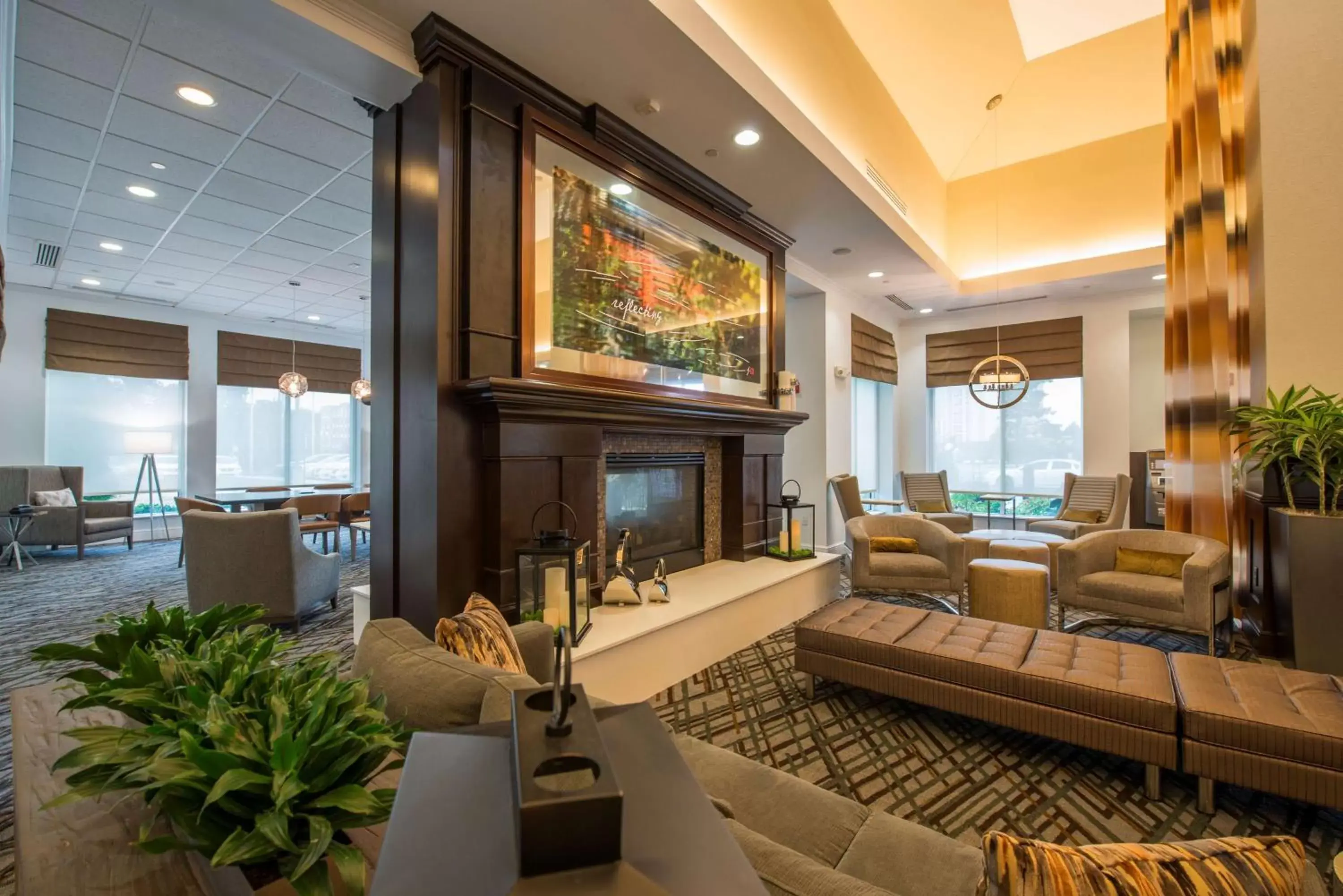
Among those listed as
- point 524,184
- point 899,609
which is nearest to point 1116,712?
point 899,609

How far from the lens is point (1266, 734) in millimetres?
1752

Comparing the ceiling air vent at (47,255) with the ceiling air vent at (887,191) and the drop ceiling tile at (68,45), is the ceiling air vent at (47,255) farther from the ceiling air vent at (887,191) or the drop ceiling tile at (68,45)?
the ceiling air vent at (887,191)

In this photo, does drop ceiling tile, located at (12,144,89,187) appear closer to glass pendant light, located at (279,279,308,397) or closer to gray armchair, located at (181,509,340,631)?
gray armchair, located at (181,509,340,631)

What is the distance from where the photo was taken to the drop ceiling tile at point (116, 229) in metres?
4.64

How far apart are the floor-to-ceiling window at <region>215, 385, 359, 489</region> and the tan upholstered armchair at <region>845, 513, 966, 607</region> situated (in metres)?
8.52

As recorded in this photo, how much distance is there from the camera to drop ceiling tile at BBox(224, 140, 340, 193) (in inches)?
146

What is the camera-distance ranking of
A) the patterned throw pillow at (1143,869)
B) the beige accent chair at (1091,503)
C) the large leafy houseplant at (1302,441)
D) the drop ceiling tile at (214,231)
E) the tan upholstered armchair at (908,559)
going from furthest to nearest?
1. the beige accent chair at (1091,503)
2. the drop ceiling tile at (214,231)
3. the tan upholstered armchair at (908,559)
4. the large leafy houseplant at (1302,441)
5. the patterned throw pillow at (1143,869)

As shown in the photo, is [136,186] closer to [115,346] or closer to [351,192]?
[351,192]

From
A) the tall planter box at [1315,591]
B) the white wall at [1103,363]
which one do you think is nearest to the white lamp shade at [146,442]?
the tall planter box at [1315,591]

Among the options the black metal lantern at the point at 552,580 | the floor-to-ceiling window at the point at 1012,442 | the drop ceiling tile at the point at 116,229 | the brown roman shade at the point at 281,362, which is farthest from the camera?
the brown roman shade at the point at 281,362

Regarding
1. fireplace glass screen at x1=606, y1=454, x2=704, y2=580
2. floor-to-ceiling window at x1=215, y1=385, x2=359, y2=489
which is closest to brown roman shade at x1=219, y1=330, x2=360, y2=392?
floor-to-ceiling window at x1=215, y1=385, x2=359, y2=489

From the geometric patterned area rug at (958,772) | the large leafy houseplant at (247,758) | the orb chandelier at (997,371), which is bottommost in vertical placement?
the geometric patterned area rug at (958,772)

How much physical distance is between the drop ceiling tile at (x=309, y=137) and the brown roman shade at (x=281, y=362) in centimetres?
564

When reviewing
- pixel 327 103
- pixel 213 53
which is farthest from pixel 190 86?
pixel 327 103
